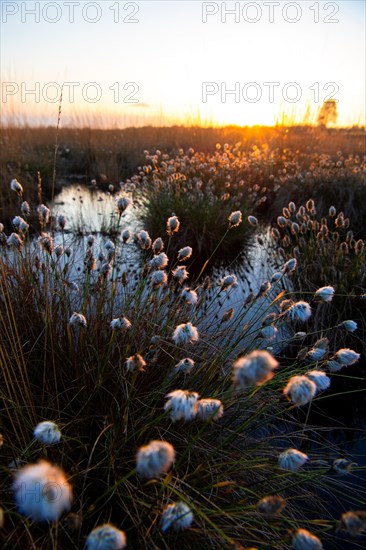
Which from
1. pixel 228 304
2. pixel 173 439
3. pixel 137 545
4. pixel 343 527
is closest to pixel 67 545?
pixel 137 545

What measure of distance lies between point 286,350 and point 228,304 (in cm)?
71

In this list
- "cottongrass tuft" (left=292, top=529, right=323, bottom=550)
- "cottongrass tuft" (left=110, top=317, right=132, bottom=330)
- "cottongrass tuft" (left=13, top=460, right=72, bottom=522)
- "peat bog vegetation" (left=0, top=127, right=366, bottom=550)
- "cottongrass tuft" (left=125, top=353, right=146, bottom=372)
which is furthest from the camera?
"cottongrass tuft" (left=110, top=317, right=132, bottom=330)

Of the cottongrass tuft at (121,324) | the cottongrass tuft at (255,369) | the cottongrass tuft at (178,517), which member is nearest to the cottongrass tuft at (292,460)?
the cottongrass tuft at (178,517)

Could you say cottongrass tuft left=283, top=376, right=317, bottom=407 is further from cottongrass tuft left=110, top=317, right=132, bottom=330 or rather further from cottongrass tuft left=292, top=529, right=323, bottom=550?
cottongrass tuft left=110, top=317, right=132, bottom=330

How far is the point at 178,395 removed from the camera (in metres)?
0.92

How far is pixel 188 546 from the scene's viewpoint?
1157 mm

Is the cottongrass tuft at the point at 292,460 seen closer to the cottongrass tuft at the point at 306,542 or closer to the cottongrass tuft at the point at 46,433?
the cottongrass tuft at the point at 306,542

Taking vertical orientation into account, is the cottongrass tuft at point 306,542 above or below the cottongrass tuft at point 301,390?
below

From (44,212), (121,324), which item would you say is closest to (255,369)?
(121,324)

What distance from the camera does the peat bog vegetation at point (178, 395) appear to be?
992 mm

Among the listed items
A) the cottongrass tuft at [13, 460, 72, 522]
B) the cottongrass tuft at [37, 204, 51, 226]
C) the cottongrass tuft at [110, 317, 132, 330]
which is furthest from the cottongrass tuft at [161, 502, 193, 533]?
the cottongrass tuft at [37, 204, 51, 226]

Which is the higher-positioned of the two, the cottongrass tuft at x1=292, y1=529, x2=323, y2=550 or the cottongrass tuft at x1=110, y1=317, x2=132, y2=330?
the cottongrass tuft at x1=110, y1=317, x2=132, y2=330

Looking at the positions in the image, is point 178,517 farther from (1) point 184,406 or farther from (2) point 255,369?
(2) point 255,369

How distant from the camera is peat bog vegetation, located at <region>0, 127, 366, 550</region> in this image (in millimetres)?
992
